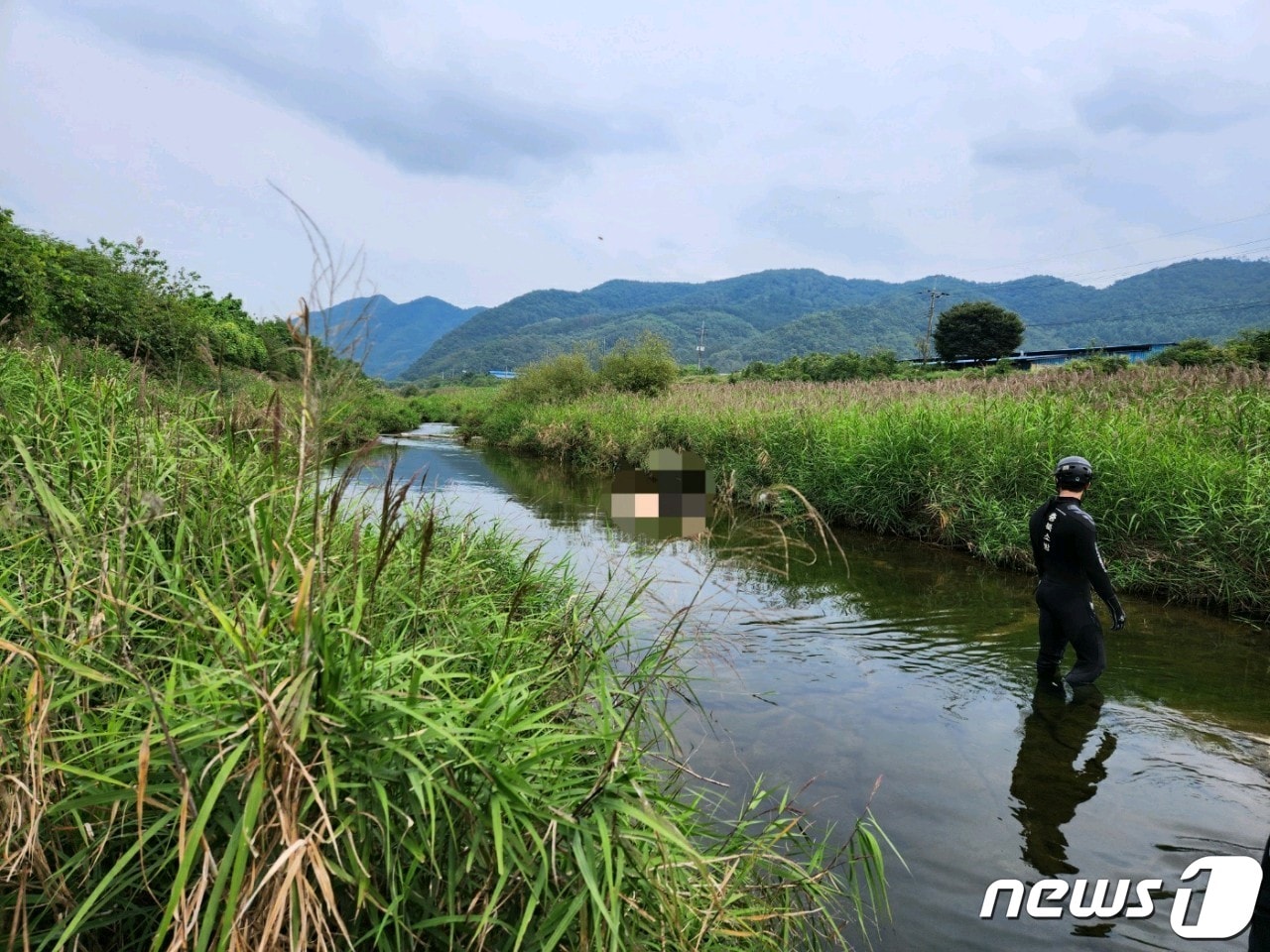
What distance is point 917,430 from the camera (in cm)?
1195

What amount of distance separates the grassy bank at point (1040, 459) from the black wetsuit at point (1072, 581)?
2265 mm

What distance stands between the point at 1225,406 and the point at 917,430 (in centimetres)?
401

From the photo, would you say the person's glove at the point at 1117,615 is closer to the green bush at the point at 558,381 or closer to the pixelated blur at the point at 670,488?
the pixelated blur at the point at 670,488

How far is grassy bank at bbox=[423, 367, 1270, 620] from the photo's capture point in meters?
8.17

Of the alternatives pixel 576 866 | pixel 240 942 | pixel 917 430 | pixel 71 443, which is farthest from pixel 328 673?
pixel 917 430

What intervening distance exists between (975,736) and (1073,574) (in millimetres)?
1446

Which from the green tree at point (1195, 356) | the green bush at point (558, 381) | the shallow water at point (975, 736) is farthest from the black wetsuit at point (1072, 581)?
the green bush at point (558, 381)

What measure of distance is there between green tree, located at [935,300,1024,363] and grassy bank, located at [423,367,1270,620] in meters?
69.3

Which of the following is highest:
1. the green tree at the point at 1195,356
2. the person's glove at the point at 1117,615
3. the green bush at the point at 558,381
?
the green tree at the point at 1195,356

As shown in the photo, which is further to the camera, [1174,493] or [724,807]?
[1174,493]

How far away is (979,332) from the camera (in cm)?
7950

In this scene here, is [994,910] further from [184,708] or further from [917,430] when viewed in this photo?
[917,430]

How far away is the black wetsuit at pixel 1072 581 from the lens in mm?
5324

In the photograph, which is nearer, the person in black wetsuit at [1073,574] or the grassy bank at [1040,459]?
the person in black wetsuit at [1073,574]
